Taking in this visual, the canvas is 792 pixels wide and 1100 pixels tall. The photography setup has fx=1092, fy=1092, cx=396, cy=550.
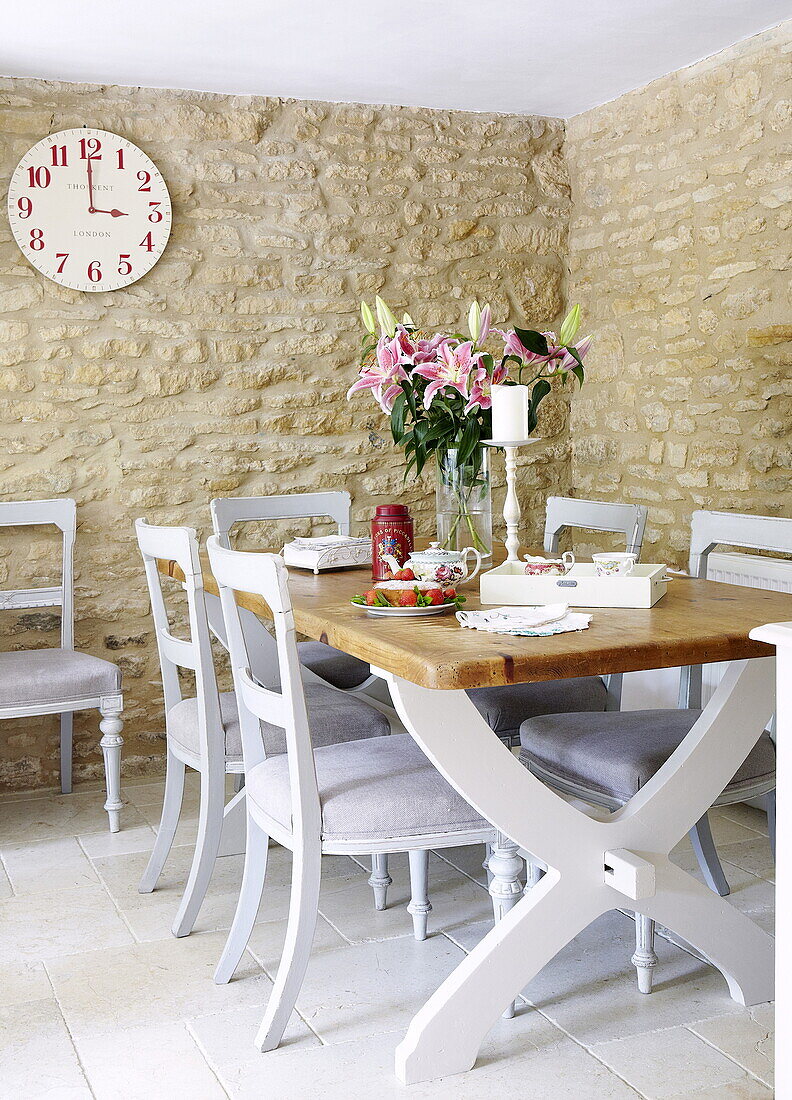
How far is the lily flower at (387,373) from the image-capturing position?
2504 millimetres

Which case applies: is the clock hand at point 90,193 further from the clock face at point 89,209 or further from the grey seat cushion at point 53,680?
the grey seat cushion at point 53,680

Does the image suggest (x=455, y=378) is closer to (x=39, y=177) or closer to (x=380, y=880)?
(x=380, y=880)

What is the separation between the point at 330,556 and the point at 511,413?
0.66 m

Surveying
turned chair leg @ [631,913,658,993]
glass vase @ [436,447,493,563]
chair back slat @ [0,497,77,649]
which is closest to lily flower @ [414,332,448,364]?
glass vase @ [436,447,493,563]

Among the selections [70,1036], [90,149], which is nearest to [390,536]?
[70,1036]

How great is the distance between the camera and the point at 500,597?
218 cm

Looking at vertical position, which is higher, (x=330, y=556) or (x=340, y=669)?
(x=330, y=556)

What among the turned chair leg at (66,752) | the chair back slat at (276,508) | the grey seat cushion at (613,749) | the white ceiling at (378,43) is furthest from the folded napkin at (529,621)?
the turned chair leg at (66,752)

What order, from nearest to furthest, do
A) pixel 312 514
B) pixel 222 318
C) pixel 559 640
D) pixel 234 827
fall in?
pixel 559 640, pixel 234 827, pixel 312 514, pixel 222 318

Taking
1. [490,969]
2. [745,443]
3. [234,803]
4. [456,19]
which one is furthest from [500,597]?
[456,19]

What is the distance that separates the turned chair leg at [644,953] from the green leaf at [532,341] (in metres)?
1.22

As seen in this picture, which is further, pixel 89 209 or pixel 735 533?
pixel 89 209

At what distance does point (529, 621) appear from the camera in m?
1.94

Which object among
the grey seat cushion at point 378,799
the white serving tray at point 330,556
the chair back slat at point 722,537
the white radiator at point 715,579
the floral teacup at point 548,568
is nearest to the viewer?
the grey seat cushion at point 378,799
